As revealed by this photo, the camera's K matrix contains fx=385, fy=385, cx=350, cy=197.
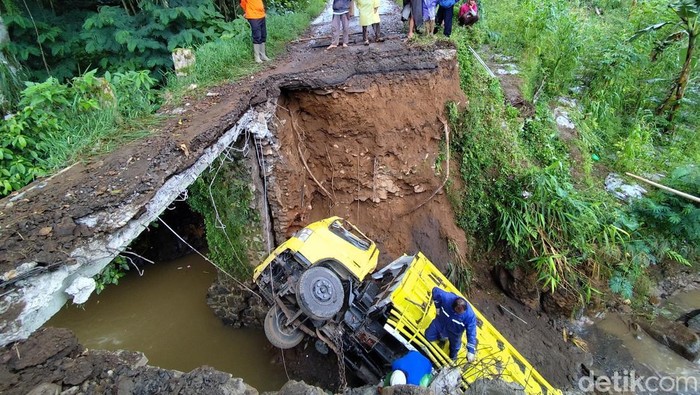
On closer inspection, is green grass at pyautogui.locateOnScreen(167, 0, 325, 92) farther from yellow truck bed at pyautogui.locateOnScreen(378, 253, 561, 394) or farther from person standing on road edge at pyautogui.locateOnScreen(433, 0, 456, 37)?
yellow truck bed at pyautogui.locateOnScreen(378, 253, 561, 394)

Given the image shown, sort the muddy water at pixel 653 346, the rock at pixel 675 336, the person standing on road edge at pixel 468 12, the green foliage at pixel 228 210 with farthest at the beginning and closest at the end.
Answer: the person standing on road edge at pixel 468 12, the rock at pixel 675 336, the muddy water at pixel 653 346, the green foliage at pixel 228 210

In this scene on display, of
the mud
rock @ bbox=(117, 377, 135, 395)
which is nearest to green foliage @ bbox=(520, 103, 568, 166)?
the mud

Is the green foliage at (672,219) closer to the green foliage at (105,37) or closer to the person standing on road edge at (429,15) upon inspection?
the person standing on road edge at (429,15)

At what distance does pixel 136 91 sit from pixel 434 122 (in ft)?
16.9

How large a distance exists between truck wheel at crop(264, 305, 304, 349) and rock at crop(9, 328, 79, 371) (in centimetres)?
249

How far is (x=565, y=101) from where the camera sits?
1000 centimetres

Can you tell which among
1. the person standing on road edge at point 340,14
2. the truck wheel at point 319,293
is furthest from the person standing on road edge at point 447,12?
the truck wheel at point 319,293

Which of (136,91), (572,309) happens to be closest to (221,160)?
(136,91)

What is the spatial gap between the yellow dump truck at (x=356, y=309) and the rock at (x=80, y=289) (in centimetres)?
189

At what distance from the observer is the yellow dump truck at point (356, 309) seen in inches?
198

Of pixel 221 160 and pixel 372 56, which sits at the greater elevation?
pixel 372 56

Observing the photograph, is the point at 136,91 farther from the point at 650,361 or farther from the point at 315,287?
the point at 650,361

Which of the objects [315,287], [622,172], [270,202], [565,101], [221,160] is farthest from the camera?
[565,101]

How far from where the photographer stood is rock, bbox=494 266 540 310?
7254mm
